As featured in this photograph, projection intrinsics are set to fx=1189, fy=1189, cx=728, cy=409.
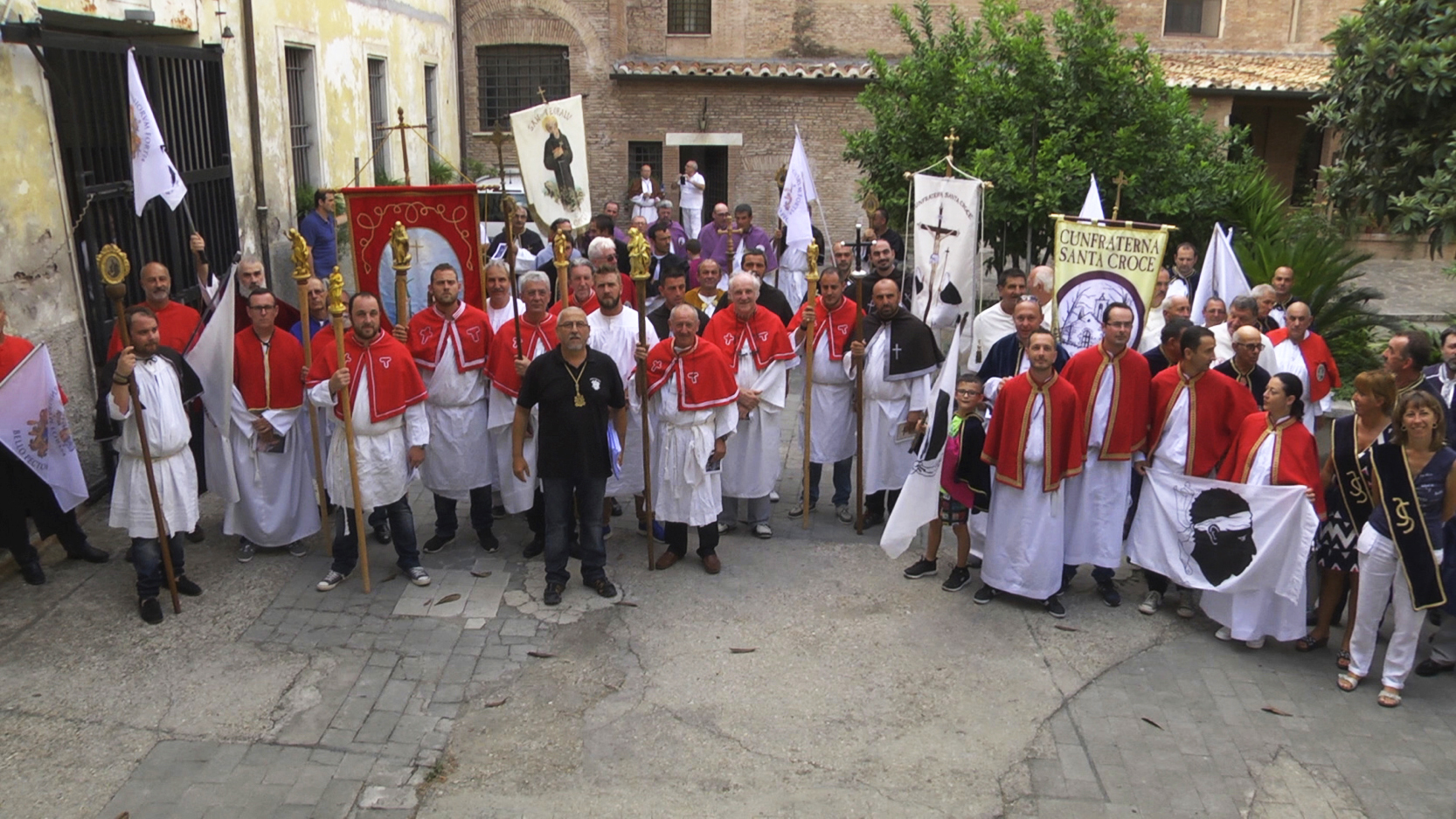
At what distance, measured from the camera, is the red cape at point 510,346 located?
7453mm

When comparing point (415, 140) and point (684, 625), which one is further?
point (415, 140)

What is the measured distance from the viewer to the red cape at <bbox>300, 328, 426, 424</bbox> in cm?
689

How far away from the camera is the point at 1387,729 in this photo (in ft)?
18.8

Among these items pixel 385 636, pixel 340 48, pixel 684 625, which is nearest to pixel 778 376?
pixel 684 625

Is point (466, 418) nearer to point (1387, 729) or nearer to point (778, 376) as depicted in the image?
point (778, 376)

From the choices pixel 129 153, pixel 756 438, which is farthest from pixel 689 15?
pixel 756 438

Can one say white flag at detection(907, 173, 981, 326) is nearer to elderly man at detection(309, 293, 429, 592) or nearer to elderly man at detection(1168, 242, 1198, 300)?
elderly man at detection(1168, 242, 1198, 300)

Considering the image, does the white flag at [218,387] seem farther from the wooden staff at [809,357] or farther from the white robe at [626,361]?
the wooden staff at [809,357]

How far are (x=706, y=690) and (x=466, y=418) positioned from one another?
2629mm

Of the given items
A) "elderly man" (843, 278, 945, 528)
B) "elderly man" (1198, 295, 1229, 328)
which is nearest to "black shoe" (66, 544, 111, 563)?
"elderly man" (843, 278, 945, 528)

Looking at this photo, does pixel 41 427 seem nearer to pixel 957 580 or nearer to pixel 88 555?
pixel 88 555

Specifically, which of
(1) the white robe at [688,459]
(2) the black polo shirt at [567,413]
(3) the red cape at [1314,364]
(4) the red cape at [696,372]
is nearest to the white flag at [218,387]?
(2) the black polo shirt at [567,413]

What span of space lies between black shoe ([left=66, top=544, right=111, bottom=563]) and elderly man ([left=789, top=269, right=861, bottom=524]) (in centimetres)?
454

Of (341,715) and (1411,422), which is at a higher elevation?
(1411,422)
